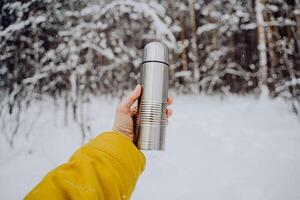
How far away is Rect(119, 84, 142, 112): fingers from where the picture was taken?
1.29 meters

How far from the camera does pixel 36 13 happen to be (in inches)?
154

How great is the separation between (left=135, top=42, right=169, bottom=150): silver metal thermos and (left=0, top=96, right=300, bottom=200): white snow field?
1.07 m

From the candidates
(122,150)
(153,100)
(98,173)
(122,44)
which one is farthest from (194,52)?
(98,173)

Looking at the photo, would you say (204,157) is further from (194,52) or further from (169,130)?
(194,52)

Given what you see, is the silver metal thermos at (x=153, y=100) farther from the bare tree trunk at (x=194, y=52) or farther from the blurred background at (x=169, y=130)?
the bare tree trunk at (x=194, y=52)

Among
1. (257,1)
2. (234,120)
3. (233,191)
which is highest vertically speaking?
(257,1)

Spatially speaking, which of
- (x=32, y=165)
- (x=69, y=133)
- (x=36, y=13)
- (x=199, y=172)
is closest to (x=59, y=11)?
(x=36, y=13)

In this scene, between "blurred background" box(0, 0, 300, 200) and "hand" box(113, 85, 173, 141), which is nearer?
"hand" box(113, 85, 173, 141)

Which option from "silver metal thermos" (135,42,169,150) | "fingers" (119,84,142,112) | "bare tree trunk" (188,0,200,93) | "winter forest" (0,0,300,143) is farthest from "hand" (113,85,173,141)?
"bare tree trunk" (188,0,200,93)

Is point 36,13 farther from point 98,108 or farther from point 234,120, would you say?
point 234,120

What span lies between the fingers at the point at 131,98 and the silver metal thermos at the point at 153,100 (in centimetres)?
3

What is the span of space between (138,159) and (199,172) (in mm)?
1503

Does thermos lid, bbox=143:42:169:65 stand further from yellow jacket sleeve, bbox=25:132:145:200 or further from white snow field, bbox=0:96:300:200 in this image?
white snow field, bbox=0:96:300:200

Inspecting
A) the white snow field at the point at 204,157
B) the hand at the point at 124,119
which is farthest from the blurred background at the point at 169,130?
the hand at the point at 124,119
